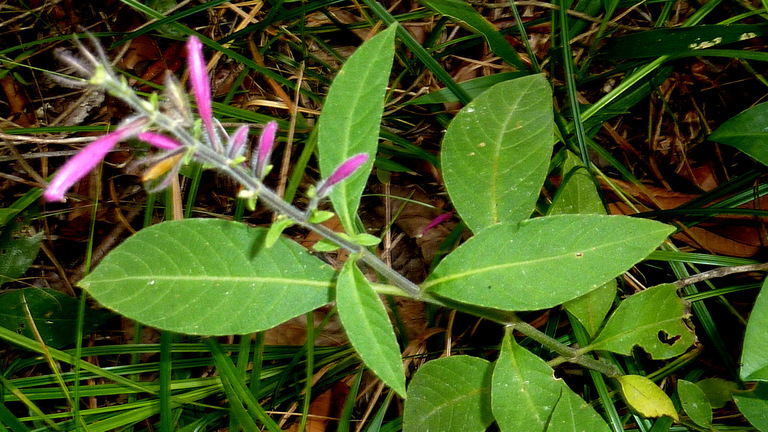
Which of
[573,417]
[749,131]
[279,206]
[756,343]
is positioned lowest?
[573,417]

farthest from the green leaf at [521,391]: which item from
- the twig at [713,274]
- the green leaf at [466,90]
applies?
the green leaf at [466,90]

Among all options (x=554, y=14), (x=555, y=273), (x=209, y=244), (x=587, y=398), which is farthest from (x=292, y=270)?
(x=554, y=14)

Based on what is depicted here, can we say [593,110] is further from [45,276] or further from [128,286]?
[45,276]

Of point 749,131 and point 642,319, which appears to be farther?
point 749,131

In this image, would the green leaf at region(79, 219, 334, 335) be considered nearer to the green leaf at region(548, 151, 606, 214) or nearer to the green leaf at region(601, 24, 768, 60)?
the green leaf at region(548, 151, 606, 214)

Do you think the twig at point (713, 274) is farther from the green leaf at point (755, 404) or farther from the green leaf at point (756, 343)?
the green leaf at point (756, 343)

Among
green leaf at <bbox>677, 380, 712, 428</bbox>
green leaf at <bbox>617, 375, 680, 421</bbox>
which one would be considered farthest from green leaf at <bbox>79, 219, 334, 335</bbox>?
green leaf at <bbox>677, 380, 712, 428</bbox>

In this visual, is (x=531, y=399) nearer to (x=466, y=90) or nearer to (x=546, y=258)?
(x=546, y=258)

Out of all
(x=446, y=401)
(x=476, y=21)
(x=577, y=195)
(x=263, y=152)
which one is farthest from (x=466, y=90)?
(x=263, y=152)
